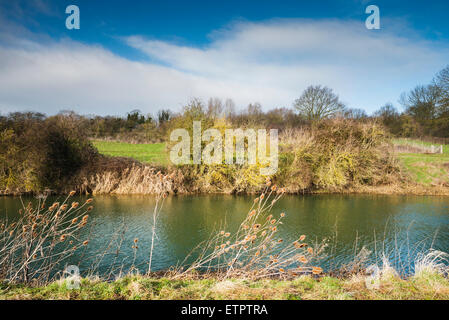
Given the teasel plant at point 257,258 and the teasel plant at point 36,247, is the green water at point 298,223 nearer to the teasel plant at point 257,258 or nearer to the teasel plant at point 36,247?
the teasel plant at point 36,247

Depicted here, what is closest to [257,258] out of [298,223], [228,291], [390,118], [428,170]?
[228,291]

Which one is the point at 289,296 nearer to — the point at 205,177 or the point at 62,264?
the point at 62,264

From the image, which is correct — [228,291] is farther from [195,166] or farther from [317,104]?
[317,104]

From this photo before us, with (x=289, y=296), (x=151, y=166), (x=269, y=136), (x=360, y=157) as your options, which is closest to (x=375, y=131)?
(x=360, y=157)

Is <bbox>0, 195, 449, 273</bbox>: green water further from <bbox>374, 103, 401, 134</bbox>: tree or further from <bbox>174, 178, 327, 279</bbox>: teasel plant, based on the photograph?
<bbox>374, 103, 401, 134</bbox>: tree

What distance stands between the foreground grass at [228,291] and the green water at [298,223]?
7.08ft

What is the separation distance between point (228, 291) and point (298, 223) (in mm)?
8607

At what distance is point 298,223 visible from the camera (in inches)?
487

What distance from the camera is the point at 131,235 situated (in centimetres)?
1033

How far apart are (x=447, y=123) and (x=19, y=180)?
148ft

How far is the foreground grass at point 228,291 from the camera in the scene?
4.14m
